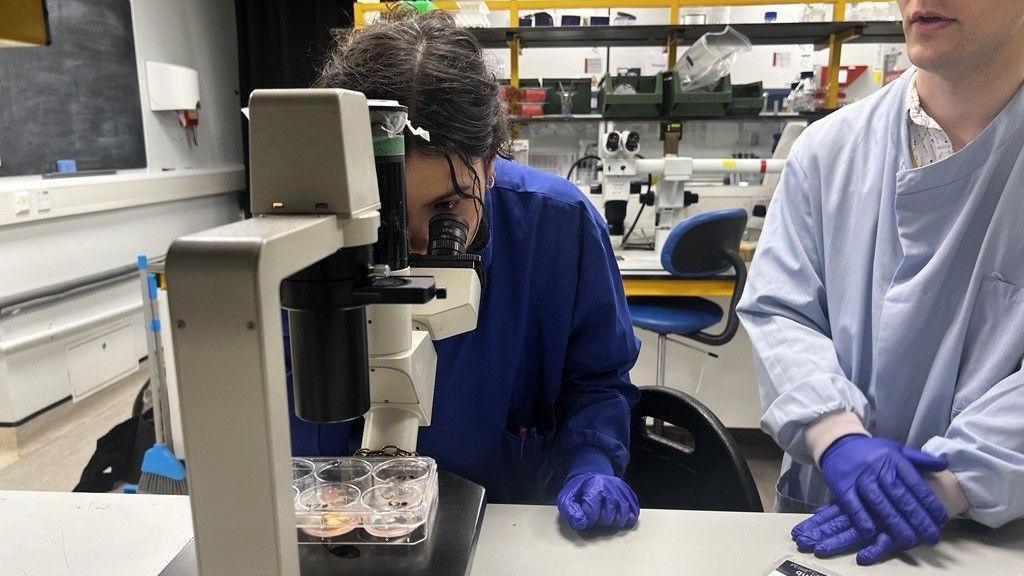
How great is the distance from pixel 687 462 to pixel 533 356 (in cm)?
34

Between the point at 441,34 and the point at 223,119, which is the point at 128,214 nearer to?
the point at 223,119

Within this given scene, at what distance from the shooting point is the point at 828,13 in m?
3.34

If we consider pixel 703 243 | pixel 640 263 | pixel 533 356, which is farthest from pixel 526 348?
pixel 640 263

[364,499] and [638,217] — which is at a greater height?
[638,217]

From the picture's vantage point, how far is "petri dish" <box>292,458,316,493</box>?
684 millimetres

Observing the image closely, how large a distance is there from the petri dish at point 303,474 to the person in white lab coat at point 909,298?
56cm

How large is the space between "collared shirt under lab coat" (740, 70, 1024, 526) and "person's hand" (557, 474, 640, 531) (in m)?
0.27

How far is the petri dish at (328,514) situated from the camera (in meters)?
0.64

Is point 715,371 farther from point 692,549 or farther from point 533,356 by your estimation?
point 692,549

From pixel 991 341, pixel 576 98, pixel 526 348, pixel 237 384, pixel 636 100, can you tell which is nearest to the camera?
pixel 237 384

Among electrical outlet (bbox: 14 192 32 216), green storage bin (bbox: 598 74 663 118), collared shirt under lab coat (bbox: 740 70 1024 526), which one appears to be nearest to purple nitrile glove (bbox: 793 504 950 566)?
collared shirt under lab coat (bbox: 740 70 1024 526)

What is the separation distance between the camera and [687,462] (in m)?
1.15

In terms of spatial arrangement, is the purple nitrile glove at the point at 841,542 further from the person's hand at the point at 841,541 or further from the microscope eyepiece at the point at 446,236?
the microscope eyepiece at the point at 446,236

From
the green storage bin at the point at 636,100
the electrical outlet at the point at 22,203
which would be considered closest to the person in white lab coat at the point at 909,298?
the green storage bin at the point at 636,100
